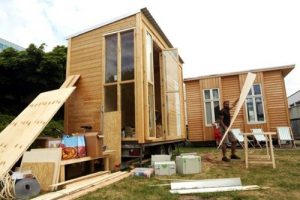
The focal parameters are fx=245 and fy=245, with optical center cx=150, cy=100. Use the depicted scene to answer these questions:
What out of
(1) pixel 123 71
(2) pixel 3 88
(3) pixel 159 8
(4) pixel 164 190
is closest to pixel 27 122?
(1) pixel 123 71

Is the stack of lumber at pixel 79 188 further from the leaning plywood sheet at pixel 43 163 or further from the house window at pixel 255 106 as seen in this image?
the house window at pixel 255 106

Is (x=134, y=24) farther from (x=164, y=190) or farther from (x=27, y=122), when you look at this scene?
(x=164, y=190)

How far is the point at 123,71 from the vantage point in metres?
6.17

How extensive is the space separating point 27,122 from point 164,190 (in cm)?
329

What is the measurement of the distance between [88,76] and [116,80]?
932 mm

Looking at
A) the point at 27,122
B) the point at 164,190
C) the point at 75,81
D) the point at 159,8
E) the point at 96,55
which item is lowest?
the point at 164,190

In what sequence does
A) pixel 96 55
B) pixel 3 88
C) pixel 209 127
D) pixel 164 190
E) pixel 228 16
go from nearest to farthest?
pixel 164 190 → pixel 96 55 → pixel 228 16 → pixel 3 88 → pixel 209 127

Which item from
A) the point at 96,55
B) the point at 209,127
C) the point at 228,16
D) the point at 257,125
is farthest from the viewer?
the point at 209,127

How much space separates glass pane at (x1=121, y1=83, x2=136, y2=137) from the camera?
590 cm

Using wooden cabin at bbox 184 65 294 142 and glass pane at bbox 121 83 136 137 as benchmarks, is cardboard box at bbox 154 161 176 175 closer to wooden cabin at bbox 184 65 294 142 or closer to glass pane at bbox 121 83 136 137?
glass pane at bbox 121 83 136 137

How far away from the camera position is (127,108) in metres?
6.03

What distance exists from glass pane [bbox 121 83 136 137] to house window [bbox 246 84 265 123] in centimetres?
871

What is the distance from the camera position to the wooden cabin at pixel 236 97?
12227 mm

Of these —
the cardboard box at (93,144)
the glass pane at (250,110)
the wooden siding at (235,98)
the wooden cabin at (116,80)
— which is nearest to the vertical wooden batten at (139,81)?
the wooden cabin at (116,80)
